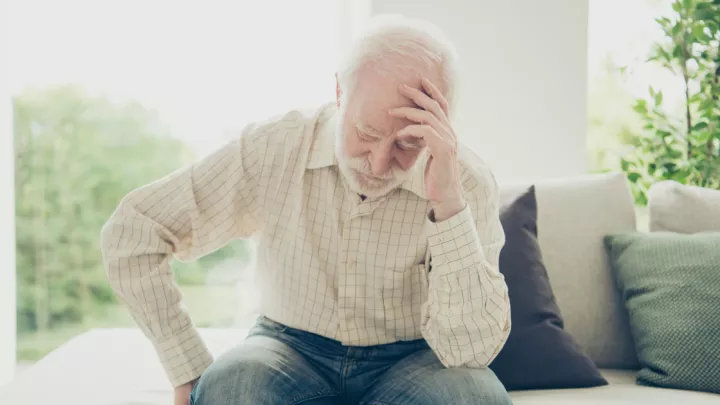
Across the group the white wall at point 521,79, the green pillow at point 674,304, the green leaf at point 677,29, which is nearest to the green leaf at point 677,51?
the green leaf at point 677,29

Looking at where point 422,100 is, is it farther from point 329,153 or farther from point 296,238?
point 296,238

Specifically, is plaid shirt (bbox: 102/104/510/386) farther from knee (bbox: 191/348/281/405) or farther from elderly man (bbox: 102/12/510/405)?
knee (bbox: 191/348/281/405)

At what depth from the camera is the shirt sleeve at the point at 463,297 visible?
136 centimetres

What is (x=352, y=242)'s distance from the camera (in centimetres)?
150

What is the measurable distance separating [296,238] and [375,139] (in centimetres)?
28

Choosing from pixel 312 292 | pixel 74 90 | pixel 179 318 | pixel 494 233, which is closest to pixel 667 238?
pixel 494 233

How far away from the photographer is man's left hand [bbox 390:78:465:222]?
1332 mm

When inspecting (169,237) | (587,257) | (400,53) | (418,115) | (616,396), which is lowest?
(616,396)

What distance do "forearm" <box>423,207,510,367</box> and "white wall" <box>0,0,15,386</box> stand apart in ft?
7.43

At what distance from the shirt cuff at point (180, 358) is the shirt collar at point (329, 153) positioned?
424mm

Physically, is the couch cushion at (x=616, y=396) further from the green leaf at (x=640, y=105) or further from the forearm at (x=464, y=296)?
the green leaf at (x=640, y=105)

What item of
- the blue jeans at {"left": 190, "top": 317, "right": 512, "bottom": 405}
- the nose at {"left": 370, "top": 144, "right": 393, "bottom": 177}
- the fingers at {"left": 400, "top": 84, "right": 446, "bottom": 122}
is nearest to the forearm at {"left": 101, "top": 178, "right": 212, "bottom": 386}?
the blue jeans at {"left": 190, "top": 317, "right": 512, "bottom": 405}

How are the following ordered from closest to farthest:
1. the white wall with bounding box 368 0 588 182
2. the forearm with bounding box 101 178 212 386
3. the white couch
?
the forearm with bounding box 101 178 212 386
the white couch
the white wall with bounding box 368 0 588 182

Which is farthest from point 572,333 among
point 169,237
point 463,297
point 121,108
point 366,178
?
point 121,108
